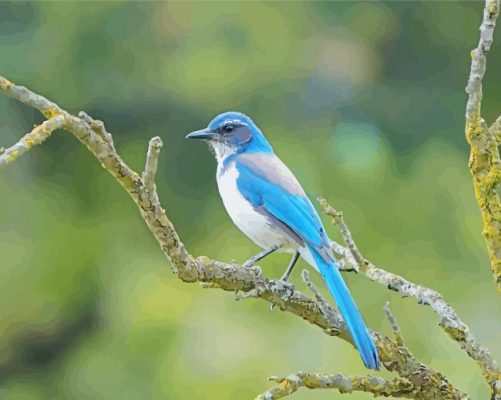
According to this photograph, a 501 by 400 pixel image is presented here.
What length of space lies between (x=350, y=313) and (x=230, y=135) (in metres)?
1.13

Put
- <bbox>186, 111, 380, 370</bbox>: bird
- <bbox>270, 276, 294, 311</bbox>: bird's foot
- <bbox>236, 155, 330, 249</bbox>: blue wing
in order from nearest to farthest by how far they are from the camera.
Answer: <bbox>270, 276, 294, 311</bbox>: bird's foot → <bbox>186, 111, 380, 370</bbox>: bird → <bbox>236, 155, 330, 249</bbox>: blue wing

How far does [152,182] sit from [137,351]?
160 inches

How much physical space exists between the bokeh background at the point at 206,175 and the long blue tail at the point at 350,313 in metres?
2.50

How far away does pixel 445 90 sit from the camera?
23.4 feet

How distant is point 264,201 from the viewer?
10.1ft

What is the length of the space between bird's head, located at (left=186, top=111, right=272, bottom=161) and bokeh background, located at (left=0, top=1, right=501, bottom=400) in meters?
1.88

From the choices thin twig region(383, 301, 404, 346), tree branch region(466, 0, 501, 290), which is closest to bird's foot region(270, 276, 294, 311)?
thin twig region(383, 301, 404, 346)

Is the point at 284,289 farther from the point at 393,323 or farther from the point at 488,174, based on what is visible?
the point at 488,174

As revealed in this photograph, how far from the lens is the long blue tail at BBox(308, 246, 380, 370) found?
225 centimetres

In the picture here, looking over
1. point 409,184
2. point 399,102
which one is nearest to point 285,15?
point 399,102

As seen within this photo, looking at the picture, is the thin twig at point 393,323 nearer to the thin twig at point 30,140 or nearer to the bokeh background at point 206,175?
the thin twig at point 30,140

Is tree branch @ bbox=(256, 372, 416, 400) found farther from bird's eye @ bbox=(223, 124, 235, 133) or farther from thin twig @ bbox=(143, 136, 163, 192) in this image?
bird's eye @ bbox=(223, 124, 235, 133)

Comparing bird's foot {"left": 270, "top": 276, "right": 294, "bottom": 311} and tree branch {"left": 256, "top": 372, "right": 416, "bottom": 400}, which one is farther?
bird's foot {"left": 270, "top": 276, "right": 294, "bottom": 311}

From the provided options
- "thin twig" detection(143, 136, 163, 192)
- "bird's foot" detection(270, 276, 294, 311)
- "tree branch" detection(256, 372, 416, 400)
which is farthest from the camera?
"bird's foot" detection(270, 276, 294, 311)
